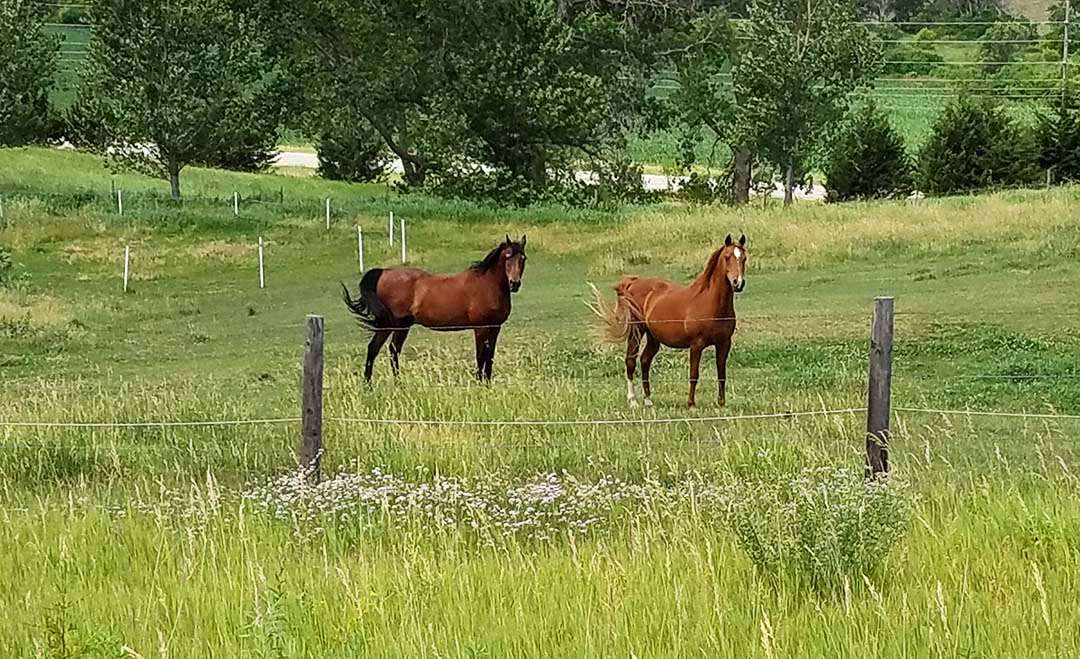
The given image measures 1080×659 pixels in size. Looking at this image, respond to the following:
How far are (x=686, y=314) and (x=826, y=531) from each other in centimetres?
739

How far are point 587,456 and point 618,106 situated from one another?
3964 centimetres

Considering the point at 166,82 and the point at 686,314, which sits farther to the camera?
the point at 166,82

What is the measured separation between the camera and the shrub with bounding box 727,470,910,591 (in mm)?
5148

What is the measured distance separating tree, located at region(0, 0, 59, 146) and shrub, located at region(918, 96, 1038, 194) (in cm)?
3091

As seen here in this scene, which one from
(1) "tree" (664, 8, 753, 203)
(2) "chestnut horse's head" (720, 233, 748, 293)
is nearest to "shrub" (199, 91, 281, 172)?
(1) "tree" (664, 8, 753, 203)

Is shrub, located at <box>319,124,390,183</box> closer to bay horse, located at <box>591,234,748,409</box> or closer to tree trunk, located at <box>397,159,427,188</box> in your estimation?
tree trunk, located at <box>397,159,427,188</box>

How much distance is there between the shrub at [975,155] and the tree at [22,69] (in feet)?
101

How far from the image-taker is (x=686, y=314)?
12570mm

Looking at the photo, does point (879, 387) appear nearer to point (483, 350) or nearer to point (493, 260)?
point (483, 350)

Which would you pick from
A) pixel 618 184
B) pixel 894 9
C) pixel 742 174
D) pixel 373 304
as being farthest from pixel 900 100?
pixel 373 304

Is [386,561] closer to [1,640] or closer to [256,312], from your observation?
[1,640]

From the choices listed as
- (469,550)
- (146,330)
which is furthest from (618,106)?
(469,550)

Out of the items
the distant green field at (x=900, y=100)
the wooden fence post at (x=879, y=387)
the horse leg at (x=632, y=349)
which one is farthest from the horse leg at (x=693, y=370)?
the distant green field at (x=900, y=100)

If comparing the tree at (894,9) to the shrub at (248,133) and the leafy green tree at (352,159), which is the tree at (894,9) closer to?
the leafy green tree at (352,159)
